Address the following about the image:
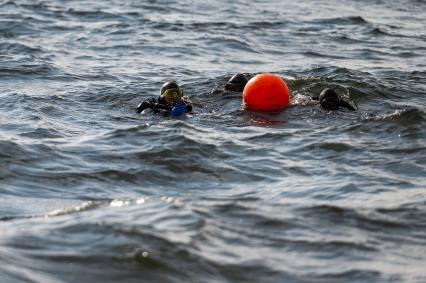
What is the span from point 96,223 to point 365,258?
2189 millimetres

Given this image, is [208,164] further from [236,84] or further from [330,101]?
[236,84]

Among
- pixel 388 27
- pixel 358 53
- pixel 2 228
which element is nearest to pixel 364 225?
pixel 2 228

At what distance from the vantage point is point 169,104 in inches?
460

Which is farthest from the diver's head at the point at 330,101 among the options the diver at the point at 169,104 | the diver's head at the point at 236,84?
the diver at the point at 169,104

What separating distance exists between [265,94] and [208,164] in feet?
9.12

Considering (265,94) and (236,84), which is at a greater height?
(265,94)

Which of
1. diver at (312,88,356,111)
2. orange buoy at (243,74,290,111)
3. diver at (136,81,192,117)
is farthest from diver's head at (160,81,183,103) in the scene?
diver at (312,88,356,111)

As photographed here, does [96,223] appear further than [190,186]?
No

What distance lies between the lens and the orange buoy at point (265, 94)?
11.7m

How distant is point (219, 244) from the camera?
6746 millimetres

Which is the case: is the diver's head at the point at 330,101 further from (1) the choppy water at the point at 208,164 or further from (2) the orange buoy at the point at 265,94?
(2) the orange buoy at the point at 265,94

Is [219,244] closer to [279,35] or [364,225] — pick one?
[364,225]

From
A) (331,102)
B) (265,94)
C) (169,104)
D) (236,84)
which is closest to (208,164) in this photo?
(169,104)

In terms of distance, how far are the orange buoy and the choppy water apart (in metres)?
0.19
